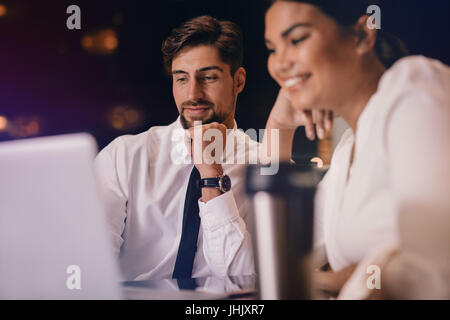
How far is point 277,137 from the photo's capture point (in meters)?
1.62

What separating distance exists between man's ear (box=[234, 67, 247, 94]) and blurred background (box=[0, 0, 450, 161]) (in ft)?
0.06

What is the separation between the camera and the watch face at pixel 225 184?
1577 millimetres

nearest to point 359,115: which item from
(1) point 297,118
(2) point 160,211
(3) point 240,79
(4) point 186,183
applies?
(1) point 297,118

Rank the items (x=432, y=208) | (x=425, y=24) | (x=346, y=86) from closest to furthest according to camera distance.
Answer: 1. (x=432, y=208)
2. (x=346, y=86)
3. (x=425, y=24)

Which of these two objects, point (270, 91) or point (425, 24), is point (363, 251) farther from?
point (425, 24)

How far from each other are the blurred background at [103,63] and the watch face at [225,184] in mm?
212

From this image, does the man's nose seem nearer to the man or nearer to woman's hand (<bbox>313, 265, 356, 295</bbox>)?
the man

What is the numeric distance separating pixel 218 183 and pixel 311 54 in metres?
0.57

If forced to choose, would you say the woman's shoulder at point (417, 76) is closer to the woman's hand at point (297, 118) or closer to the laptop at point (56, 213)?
the woman's hand at point (297, 118)

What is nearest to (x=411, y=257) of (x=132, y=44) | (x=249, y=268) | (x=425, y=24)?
(x=249, y=268)

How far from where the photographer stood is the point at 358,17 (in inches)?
62.0

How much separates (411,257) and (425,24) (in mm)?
911

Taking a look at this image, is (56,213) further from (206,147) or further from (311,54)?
(311,54)

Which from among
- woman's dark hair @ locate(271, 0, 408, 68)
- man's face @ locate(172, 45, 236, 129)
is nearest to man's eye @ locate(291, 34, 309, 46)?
woman's dark hair @ locate(271, 0, 408, 68)
